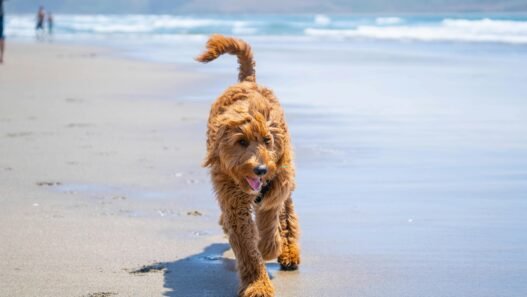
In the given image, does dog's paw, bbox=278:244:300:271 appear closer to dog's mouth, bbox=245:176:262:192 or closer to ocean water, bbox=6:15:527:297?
ocean water, bbox=6:15:527:297

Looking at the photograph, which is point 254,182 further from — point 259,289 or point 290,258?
point 290,258

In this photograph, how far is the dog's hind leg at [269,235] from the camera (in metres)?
4.64

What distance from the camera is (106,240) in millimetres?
5293

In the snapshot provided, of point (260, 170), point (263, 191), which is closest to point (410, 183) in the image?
point (263, 191)

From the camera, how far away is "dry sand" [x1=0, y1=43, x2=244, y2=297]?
4.59 m

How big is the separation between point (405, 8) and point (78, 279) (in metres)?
134

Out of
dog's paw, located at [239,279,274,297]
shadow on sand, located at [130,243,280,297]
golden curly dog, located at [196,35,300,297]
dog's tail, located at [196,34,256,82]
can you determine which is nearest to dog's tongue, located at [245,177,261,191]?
golden curly dog, located at [196,35,300,297]

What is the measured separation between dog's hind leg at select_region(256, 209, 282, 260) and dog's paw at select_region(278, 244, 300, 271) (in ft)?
0.43

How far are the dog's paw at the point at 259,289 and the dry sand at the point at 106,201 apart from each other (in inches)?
9.0

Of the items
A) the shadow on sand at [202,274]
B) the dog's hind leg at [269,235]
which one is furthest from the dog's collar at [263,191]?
the shadow on sand at [202,274]

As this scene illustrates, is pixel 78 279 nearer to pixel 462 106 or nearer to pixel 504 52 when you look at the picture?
pixel 462 106

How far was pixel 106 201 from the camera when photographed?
6359mm

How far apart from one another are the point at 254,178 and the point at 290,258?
91 centimetres

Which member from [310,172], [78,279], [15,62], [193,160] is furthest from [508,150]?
[15,62]
